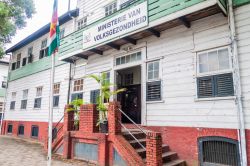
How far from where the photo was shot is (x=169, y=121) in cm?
760

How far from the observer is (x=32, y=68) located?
16422 mm

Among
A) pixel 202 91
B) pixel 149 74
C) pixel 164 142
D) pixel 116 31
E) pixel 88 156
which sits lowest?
pixel 88 156

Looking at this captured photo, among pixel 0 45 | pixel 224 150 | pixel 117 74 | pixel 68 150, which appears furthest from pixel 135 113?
A: pixel 0 45

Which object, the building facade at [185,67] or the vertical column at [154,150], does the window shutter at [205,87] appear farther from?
the vertical column at [154,150]

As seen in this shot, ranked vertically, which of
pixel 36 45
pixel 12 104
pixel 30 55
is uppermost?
pixel 36 45

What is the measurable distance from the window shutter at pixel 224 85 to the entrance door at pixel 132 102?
169 inches

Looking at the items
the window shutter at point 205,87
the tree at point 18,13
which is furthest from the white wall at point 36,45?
the window shutter at point 205,87

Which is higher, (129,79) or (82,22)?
(82,22)

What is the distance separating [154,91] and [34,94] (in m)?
10.8

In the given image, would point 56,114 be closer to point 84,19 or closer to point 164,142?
point 84,19

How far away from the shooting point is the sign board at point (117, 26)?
7.88 m

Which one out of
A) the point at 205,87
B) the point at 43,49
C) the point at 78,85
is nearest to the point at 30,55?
the point at 43,49

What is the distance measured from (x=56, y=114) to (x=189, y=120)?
344 inches

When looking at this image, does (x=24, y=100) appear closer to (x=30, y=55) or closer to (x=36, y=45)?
(x=30, y=55)
